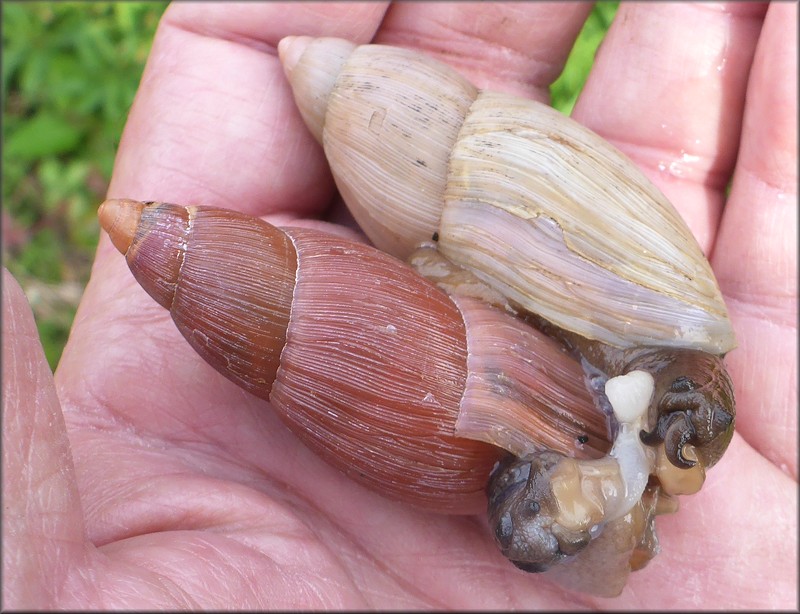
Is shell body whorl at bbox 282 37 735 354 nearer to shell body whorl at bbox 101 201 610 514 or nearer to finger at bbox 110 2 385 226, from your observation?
shell body whorl at bbox 101 201 610 514

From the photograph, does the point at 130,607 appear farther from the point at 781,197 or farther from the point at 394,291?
the point at 781,197

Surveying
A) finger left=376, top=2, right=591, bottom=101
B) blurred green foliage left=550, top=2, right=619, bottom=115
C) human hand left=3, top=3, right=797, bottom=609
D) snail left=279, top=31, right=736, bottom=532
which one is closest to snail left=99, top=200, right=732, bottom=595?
snail left=279, top=31, right=736, bottom=532

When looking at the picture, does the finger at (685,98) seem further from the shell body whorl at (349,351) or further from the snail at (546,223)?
the shell body whorl at (349,351)

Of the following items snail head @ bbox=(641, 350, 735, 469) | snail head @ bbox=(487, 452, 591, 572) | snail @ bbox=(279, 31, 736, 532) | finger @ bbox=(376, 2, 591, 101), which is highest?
finger @ bbox=(376, 2, 591, 101)

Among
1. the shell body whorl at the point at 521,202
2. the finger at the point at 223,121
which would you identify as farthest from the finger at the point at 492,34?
the shell body whorl at the point at 521,202

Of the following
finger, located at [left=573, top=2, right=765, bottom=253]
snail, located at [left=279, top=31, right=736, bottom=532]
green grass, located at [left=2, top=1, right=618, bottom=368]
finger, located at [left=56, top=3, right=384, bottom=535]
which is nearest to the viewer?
snail, located at [left=279, top=31, right=736, bottom=532]

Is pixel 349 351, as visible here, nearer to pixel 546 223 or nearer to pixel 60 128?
pixel 546 223

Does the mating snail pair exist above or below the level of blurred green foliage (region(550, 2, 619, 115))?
below

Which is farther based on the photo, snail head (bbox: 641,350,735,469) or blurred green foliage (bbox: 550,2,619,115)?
blurred green foliage (bbox: 550,2,619,115)
